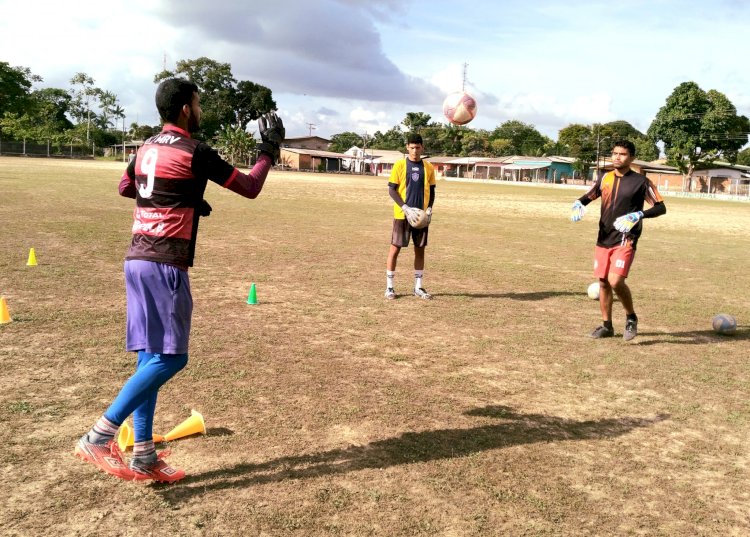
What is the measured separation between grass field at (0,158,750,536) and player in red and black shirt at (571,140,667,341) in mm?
559

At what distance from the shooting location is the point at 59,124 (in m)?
107

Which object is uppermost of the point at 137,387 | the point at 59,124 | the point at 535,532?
the point at 59,124

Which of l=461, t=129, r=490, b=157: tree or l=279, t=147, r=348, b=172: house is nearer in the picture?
l=279, t=147, r=348, b=172: house

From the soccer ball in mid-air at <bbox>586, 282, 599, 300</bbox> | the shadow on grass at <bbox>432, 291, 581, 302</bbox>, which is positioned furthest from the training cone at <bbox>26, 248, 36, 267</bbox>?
the soccer ball in mid-air at <bbox>586, 282, 599, 300</bbox>

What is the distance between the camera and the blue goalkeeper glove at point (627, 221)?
7.10m

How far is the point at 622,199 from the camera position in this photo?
7414 millimetres

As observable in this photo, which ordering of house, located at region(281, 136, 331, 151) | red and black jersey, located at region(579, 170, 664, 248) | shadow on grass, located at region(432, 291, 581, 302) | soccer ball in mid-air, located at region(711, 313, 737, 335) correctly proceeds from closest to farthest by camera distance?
red and black jersey, located at region(579, 170, 664, 248), soccer ball in mid-air, located at region(711, 313, 737, 335), shadow on grass, located at region(432, 291, 581, 302), house, located at region(281, 136, 331, 151)

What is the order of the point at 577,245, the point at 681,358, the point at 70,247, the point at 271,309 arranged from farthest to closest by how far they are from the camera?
the point at 577,245, the point at 70,247, the point at 271,309, the point at 681,358

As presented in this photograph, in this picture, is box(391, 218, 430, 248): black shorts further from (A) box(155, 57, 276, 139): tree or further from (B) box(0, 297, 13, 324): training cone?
(A) box(155, 57, 276, 139): tree

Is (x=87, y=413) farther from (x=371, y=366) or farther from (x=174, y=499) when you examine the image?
(x=371, y=366)

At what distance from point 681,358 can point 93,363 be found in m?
6.23

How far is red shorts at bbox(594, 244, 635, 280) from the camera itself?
7365mm

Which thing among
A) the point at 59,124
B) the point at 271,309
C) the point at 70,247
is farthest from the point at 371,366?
the point at 59,124

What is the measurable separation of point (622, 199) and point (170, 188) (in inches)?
223
